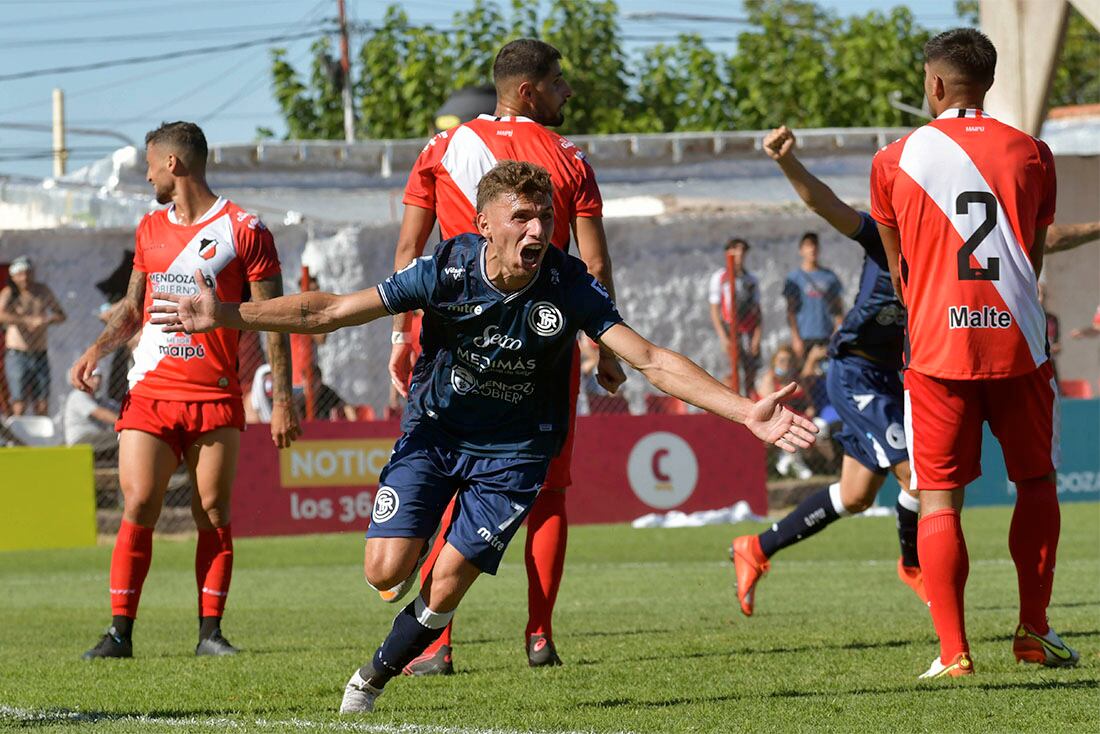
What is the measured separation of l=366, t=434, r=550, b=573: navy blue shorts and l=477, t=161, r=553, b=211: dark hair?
0.88 metres

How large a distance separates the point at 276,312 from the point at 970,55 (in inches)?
109

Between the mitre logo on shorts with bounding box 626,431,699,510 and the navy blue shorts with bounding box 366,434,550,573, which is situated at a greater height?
the navy blue shorts with bounding box 366,434,550,573

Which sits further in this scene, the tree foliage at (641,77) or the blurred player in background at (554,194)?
the tree foliage at (641,77)

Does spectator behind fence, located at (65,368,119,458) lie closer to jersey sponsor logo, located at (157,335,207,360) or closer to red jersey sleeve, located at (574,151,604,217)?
jersey sponsor logo, located at (157,335,207,360)

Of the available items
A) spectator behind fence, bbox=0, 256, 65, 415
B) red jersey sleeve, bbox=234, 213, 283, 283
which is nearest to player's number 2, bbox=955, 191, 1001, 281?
red jersey sleeve, bbox=234, 213, 283, 283

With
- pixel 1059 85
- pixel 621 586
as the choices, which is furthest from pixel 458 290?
pixel 1059 85

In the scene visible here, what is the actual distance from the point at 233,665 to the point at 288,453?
920 cm

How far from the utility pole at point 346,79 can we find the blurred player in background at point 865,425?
32.2m

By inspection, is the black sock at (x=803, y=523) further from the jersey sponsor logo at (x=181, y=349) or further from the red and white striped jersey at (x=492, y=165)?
the jersey sponsor logo at (x=181, y=349)

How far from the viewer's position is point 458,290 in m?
5.87

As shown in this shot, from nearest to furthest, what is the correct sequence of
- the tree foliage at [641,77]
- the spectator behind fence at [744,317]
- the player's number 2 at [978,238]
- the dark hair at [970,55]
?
the player's number 2 at [978,238], the dark hair at [970,55], the spectator behind fence at [744,317], the tree foliage at [641,77]

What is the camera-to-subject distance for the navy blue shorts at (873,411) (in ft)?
28.7

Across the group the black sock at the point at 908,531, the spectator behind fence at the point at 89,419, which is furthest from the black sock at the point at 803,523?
the spectator behind fence at the point at 89,419

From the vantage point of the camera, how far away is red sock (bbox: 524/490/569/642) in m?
7.33
